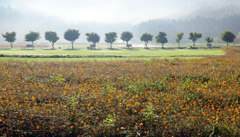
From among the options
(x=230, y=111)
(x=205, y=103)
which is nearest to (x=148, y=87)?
(x=205, y=103)

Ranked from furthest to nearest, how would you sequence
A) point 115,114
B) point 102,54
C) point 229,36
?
1. point 229,36
2. point 102,54
3. point 115,114

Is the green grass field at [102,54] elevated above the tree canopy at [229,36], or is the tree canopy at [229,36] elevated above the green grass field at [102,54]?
the tree canopy at [229,36]

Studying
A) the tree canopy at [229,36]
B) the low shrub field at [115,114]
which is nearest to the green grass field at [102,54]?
the low shrub field at [115,114]

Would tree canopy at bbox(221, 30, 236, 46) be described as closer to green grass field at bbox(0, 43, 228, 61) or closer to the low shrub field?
green grass field at bbox(0, 43, 228, 61)

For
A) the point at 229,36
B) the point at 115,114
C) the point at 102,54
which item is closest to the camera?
the point at 115,114

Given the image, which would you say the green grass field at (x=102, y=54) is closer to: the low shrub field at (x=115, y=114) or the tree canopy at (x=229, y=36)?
the low shrub field at (x=115, y=114)

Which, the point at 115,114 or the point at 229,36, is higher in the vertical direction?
the point at 229,36

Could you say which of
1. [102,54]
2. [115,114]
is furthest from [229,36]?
[115,114]

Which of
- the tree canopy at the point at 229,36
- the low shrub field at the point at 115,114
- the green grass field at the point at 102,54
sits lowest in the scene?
the low shrub field at the point at 115,114

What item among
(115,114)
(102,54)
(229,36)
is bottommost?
(115,114)

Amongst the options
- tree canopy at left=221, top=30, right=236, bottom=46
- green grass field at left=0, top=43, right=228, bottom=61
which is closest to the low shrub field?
green grass field at left=0, top=43, right=228, bottom=61

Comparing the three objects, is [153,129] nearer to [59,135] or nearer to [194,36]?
[59,135]

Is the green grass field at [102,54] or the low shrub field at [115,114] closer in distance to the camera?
the low shrub field at [115,114]

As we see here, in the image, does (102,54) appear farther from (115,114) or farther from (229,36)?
(229,36)
